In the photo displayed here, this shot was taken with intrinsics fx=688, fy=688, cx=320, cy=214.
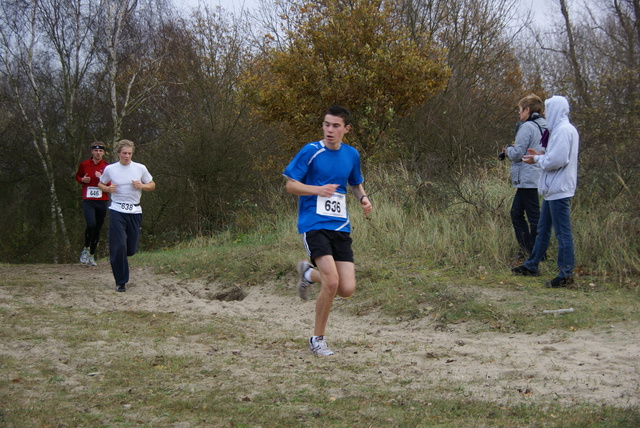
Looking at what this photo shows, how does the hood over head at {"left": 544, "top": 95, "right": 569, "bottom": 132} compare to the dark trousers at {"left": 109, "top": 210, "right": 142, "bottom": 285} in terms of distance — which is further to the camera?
the dark trousers at {"left": 109, "top": 210, "right": 142, "bottom": 285}

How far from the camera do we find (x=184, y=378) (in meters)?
5.18

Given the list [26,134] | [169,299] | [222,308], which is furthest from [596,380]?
[26,134]

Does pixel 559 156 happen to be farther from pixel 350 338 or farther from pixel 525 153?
pixel 350 338

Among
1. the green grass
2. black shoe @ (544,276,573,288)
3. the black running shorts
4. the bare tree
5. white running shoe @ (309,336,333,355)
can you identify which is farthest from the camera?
the bare tree

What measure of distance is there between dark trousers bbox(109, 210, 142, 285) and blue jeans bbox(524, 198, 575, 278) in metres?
5.36

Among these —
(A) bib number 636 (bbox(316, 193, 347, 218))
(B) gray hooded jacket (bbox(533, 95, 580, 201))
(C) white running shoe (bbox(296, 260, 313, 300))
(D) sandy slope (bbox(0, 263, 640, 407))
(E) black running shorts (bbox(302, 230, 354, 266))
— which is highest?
(B) gray hooded jacket (bbox(533, 95, 580, 201))

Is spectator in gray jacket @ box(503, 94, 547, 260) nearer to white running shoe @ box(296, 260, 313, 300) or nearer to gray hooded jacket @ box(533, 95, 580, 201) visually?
gray hooded jacket @ box(533, 95, 580, 201)

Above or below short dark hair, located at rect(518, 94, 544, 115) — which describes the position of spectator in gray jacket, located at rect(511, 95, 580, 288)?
below

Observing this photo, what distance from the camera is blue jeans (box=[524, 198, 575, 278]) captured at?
7.70 meters

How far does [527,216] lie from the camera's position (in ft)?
28.4

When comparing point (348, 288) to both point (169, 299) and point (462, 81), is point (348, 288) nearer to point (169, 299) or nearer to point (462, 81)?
point (169, 299)

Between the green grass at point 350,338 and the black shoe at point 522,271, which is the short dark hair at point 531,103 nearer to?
the green grass at point 350,338

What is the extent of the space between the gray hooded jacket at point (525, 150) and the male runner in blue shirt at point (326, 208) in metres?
3.26

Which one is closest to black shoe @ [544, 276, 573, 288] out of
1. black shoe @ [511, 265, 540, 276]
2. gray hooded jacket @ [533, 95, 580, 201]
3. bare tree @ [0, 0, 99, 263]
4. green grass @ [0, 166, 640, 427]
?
green grass @ [0, 166, 640, 427]
